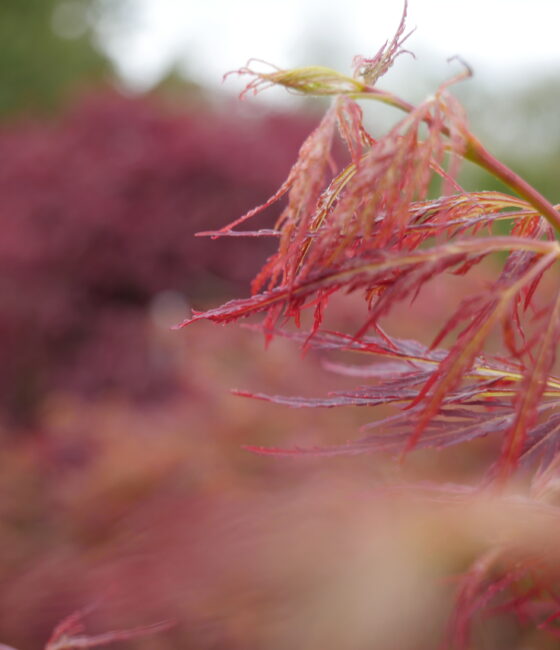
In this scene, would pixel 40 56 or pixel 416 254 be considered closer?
pixel 416 254

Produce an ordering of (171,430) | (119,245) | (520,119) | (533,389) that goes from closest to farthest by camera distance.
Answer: (533,389) < (171,430) < (119,245) < (520,119)

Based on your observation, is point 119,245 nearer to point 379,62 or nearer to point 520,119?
point 379,62

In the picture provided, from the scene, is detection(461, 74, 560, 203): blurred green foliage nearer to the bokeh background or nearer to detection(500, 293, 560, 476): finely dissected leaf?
the bokeh background

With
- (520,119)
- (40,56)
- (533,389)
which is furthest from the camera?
(520,119)

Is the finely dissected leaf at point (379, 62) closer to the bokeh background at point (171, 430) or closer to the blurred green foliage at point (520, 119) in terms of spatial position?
the bokeh background at point (171, 430)

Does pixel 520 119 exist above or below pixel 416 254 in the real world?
above

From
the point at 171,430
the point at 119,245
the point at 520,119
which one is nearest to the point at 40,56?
the point at 119,245

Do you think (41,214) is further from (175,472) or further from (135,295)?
(175,472)

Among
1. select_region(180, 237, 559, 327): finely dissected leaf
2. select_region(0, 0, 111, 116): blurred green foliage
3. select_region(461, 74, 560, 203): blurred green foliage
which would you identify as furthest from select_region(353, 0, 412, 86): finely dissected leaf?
select_region(461, 74, 560, 203): blurred green foliage
